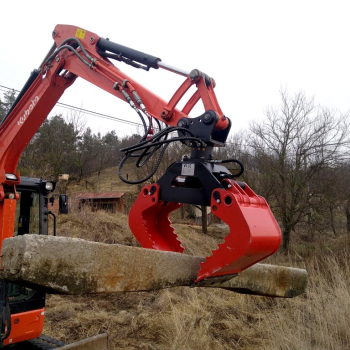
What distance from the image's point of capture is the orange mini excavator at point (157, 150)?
2086 millimetres

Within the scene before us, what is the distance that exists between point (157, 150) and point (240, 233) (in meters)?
1.47

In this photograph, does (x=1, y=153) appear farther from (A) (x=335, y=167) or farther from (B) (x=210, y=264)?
(A) (x=335, y=167)

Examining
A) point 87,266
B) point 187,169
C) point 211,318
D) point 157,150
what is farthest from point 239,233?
point 211,318

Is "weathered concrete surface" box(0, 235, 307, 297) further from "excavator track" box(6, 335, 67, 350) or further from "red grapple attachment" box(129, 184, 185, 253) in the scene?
"excavator track" box(6, 335, 67, 350)

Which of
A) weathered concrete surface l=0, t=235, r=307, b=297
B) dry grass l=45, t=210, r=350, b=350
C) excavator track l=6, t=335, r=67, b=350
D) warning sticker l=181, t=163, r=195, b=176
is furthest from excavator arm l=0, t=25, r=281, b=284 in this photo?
dry grass l=45, t=210, r=350, b=350

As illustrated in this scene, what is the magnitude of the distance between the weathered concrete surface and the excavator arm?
226 mm

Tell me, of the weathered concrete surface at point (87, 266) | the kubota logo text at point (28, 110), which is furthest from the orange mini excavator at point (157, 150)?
the weathered concrete surface at point (87, 266)

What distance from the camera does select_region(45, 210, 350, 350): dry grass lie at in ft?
13.2

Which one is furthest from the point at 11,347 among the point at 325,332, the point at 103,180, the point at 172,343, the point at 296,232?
the point at 103,180

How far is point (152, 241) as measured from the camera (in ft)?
8.93

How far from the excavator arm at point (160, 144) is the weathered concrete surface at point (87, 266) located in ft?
Result: 0.74

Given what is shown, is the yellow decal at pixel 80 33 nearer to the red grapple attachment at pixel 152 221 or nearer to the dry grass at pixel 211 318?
the red grapple attachment at pixel 152 221

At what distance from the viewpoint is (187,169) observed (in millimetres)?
2430

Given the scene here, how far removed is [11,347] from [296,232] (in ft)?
45.3
